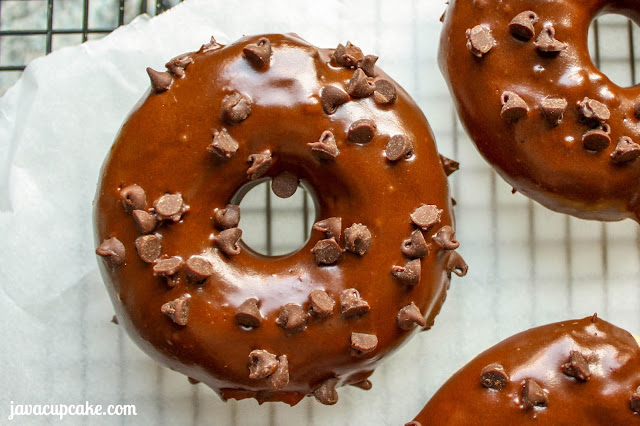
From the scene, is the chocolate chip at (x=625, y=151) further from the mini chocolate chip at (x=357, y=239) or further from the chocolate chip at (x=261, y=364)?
the chocolate chip at (x=261, y=364)

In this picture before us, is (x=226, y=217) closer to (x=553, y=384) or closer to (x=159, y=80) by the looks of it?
(x=159, y=80)

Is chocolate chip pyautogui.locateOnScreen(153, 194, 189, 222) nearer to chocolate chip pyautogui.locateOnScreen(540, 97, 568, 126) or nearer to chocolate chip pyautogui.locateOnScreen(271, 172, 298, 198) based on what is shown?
chocolate chip pyautogui.locateOnScreen(271, 172, 298, 198)

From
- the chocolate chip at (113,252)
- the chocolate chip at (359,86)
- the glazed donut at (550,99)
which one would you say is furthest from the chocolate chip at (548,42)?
the chocolate chip at (113,252)

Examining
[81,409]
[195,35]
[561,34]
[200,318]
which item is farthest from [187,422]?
[561,34]

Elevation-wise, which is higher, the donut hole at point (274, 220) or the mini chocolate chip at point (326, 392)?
the donut hole at point (274, 220)

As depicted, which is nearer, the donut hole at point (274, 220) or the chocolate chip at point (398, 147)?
the chocolate chip at point (398, 147)

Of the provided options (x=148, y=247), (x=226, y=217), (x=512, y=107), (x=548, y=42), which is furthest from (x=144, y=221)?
(x=548, y=42)
